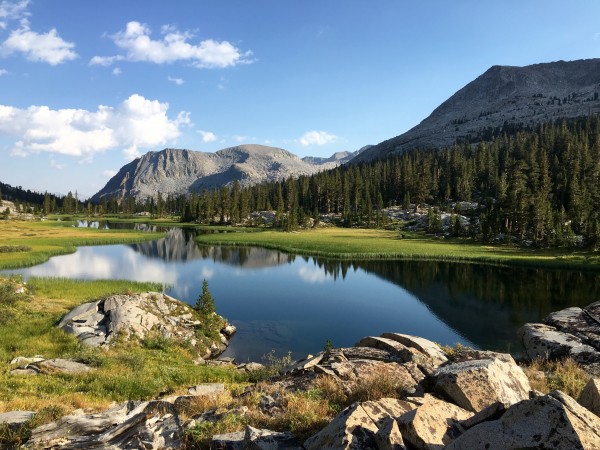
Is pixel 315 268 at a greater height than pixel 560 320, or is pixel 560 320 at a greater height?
pixel 560 320

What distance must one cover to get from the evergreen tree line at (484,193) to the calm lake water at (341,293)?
38.7 m

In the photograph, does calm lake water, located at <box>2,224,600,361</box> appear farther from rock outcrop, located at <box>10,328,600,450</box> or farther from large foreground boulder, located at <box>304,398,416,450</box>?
Answer: large foreground boulder, located at <box>304,398,416,450</box>

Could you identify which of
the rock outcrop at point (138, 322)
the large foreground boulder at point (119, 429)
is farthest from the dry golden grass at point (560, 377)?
the rock outcrop at point (138, 322)

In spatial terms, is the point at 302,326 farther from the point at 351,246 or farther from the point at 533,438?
the point at 351,246

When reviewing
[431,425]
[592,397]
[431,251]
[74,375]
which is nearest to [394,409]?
[431,425]

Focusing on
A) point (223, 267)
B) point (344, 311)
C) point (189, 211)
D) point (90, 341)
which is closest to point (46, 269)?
point (223, 267)

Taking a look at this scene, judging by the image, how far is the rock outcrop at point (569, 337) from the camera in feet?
49.4

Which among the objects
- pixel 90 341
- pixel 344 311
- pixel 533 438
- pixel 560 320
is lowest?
pixel 344 311

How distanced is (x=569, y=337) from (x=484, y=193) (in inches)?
5976

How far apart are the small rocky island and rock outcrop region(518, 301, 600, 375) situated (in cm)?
5

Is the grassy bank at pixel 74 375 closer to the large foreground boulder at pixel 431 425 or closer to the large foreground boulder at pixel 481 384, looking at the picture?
the large foreground boulder at pixel 431 425

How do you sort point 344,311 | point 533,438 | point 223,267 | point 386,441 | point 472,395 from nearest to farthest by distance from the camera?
point 533,438 → point 386,441 → point 472,395 → point 344,311 → point 223,267

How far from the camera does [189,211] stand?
7293 inches

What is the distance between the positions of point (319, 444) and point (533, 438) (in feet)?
12.5
